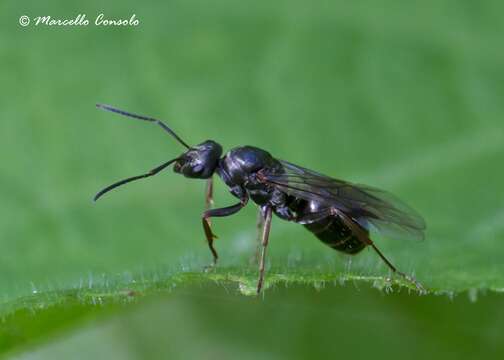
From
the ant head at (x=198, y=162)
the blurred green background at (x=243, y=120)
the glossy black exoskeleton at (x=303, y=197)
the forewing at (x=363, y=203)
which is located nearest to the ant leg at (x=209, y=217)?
the glossy black exoskeleton at (x=303, y=197)

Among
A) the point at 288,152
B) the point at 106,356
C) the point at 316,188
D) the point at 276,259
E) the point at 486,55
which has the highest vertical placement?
the point at 486,55

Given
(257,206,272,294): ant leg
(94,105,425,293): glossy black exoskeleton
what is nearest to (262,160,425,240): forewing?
(94,105,425,293): glossy black exoskeleton

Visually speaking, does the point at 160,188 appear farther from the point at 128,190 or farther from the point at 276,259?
the point at 276,259

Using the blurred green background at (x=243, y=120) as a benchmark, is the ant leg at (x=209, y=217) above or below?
below

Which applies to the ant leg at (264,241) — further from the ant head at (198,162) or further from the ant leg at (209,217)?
the ant head at (198,162)

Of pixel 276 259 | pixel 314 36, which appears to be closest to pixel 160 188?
pixel 276 259

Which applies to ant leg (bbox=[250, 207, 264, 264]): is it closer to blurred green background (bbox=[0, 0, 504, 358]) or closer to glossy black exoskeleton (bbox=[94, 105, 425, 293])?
glossy black exoskeleton (bbox=[94, 105, 425, 293])
